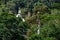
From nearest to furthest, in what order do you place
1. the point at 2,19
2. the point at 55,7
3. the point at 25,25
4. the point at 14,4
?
the point at 2,19
the point at 25,25
the point at 55,7
the point at 14,4

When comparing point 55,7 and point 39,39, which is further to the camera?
point 55,7

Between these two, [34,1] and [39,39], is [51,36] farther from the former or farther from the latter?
[34,1]

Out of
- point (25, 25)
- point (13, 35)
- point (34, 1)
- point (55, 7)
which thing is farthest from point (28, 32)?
point (34, 1)

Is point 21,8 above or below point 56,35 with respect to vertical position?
below

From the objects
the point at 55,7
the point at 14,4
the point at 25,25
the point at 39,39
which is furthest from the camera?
the point at 14,4

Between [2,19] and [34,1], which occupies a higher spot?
[2,19]

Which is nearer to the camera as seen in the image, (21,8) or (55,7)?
(55,7)

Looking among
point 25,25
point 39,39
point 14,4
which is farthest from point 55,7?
point 39,39

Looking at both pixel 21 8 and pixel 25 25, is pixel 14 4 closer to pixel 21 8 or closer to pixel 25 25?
pixel 21 8

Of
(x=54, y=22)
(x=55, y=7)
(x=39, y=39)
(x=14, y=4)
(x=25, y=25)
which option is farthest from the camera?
(x=14, y=4)
